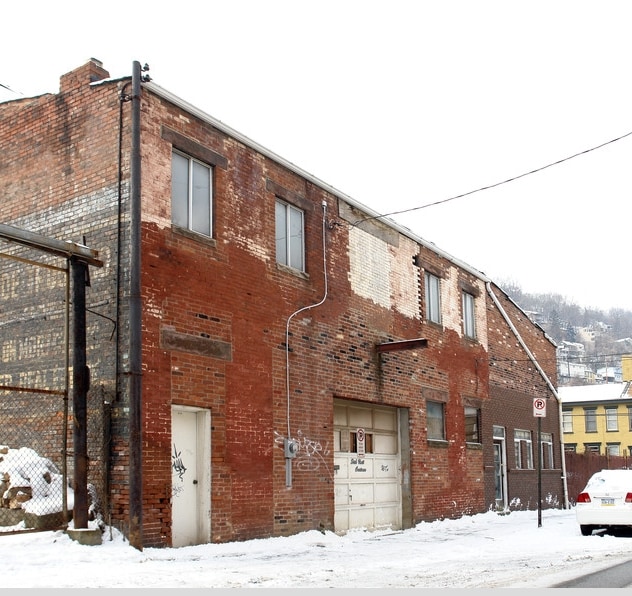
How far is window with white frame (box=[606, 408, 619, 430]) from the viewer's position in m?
62.7

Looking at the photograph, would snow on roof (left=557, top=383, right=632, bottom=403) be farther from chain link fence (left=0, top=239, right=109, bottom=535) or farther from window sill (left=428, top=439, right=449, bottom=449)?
chain link fence (left=0, top=239, right=109, bottom=535)

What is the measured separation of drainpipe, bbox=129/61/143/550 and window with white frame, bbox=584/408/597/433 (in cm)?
5670

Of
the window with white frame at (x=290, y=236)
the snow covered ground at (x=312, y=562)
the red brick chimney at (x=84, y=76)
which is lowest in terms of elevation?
the snow covered ground at (x=312, y=562)

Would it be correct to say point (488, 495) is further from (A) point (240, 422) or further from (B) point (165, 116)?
(B) point (165, 116)

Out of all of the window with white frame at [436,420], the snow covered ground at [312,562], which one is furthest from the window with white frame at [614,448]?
the snow covered ground at [312,562]

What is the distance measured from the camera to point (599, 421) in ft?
208

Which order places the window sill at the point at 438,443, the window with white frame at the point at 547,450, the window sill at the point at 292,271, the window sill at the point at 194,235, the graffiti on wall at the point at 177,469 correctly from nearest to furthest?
the graffiti on wall at the point at 177,469, the window sill at the point at 194,235, the window sill at the point at 292,271, the window sill at the point at 438,443, the window with white frame at the point at 547,450

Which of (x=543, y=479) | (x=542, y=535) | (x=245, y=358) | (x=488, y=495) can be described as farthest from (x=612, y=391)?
(x=245, y=358)

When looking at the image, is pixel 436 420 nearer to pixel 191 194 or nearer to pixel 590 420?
pixel 191 194

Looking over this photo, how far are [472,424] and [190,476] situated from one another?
12087 millimetres

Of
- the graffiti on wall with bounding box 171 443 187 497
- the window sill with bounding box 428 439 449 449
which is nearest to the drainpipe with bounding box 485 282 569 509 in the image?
the window sill with bounding box 428 439 449 449

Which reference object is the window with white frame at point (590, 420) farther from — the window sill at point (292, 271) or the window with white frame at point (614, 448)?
the window sill at point (292, 271)

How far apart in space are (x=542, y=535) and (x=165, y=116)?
11.6 meters

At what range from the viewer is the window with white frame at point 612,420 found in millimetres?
62656
